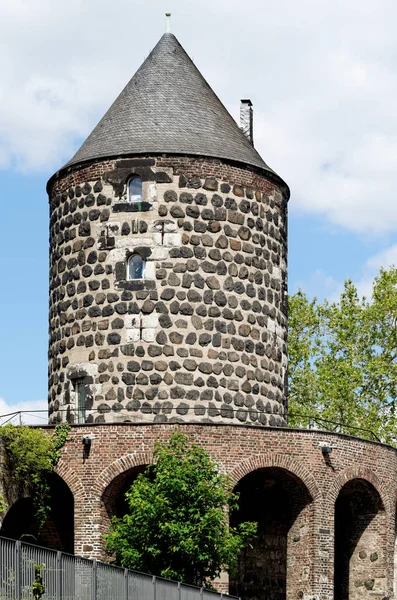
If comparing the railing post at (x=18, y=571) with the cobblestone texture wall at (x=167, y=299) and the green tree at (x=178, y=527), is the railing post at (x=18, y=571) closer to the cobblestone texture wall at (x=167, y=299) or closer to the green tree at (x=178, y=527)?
the green tree at (x=178, y=527)

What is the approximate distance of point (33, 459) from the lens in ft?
123

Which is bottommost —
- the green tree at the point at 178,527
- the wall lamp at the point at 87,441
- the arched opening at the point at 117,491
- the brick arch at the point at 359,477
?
the green tree at the point at 178,527

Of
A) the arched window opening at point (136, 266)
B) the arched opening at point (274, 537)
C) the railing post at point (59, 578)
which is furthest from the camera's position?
the arched window opening at point (136, 266)

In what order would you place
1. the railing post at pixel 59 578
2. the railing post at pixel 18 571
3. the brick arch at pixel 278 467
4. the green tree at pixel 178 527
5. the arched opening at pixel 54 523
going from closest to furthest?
the railing post at pixel 18 571 → the railing post at pixel 59 578 → the green tree at pixel 178 527 → the brick arch at pixel 278 467 → the arched opening at pixel 54 523

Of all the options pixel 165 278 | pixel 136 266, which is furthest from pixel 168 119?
pixel 165 278

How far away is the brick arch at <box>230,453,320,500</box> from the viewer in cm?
3806

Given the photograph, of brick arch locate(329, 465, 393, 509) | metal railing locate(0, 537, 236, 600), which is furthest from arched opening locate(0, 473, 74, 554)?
brick arch locate(329, 465, 393, 509)

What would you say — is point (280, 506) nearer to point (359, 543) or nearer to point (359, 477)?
point (359, 477)

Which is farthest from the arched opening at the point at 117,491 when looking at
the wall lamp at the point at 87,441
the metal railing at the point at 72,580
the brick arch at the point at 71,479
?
the metal railing at the point at 72,580

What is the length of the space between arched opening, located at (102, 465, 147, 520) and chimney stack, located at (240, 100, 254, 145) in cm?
1286

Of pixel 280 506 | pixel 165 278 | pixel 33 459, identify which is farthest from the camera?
pixel 165 278

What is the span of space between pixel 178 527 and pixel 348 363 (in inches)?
927

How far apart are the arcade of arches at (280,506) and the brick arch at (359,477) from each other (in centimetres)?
3

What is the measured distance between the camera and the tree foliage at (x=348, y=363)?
187 feet
